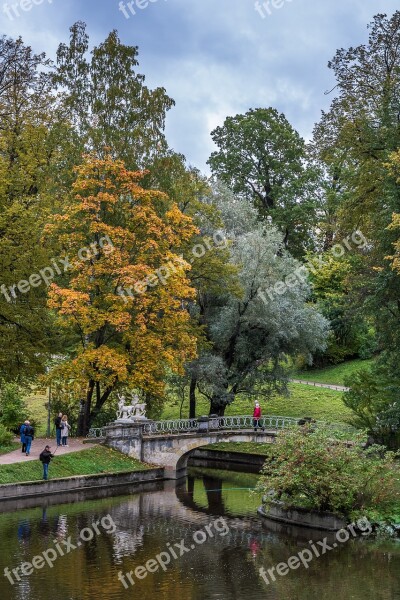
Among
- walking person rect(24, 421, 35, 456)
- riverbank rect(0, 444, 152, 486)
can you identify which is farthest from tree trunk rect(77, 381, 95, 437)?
walking person rect(24, 421, 35, 456)

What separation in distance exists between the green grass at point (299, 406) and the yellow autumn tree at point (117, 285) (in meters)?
10.3

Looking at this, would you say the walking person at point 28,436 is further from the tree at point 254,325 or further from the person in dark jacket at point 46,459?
the tree at point 254,325

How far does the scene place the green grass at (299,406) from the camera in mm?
48322

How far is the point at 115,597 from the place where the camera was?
17.4 meters

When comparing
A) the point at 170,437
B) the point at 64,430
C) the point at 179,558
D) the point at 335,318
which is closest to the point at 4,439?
the point at 64,430

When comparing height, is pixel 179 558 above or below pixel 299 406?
below

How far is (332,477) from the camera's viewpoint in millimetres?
24969

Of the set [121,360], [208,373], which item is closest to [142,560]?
[121,360]

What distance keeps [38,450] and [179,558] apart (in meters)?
13.9

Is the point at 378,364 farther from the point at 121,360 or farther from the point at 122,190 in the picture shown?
the point at 122,190

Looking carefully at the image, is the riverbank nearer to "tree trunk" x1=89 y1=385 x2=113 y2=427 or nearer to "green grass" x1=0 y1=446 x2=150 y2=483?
"green grass" x1=0 y1=446 x2=150 y2=483

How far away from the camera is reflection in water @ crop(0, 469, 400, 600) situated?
1803 cm

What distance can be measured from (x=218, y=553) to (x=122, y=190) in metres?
20.8

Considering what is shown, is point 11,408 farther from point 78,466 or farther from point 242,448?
point 242,448
